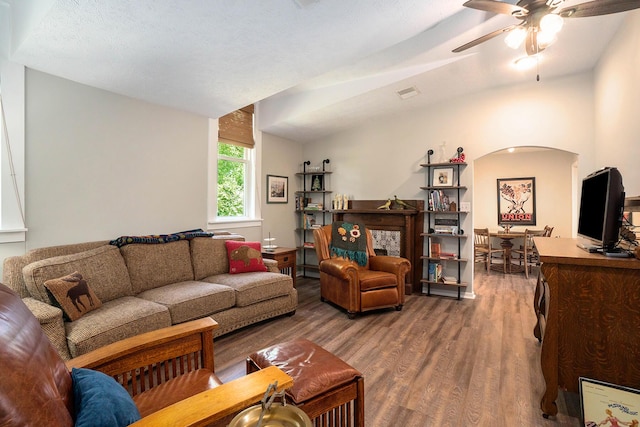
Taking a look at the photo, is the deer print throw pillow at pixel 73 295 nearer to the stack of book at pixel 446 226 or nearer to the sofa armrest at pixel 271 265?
the sofa armrest at pixel 271 265

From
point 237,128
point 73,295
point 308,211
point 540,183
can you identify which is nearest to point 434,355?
point 73,295

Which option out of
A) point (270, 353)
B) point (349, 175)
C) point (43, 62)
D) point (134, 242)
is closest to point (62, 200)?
point (134, 242)

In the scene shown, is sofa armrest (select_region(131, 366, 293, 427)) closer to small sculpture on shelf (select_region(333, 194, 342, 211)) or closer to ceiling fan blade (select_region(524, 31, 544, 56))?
ceiling fan blade (select_region(524, 31, 544, 56))

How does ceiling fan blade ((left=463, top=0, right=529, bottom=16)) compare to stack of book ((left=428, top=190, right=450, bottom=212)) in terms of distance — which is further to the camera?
stack of book ((left=428, top=190, right=450, bottom=212))

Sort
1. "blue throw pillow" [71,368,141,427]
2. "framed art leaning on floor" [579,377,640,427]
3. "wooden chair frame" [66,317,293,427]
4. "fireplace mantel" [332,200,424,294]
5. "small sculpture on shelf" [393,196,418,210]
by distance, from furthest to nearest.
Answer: "small sculpture on shelf" [393,196,418,210] < "fireplace mantel" [332,200,424,294] < "framed art leaning on floor" [579,377,640,427] < "wooden chair frame" [66,317,293,427] < "blue throw pillow" [71,368,141,427]

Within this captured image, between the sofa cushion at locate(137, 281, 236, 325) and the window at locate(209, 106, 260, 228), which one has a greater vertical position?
the window at locate(209, 106, 260, 228)

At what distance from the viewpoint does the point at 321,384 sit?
1412 millimetres

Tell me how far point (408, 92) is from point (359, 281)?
2451 mm

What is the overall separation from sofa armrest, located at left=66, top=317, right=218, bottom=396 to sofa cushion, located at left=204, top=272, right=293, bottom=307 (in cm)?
137

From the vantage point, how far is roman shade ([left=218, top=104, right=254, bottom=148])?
4301mm

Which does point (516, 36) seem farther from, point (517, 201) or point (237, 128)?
point (517, 201)

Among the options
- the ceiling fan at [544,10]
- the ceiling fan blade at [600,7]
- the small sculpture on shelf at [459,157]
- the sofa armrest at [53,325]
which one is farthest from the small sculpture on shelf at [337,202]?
the sofa armrest at [53,325]

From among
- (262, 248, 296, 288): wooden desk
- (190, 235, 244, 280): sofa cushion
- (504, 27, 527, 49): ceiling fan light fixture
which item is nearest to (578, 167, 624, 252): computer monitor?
(504, 27, 527, 49): ceiling fan light fixture

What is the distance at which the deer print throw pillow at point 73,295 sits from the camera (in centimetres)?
217
